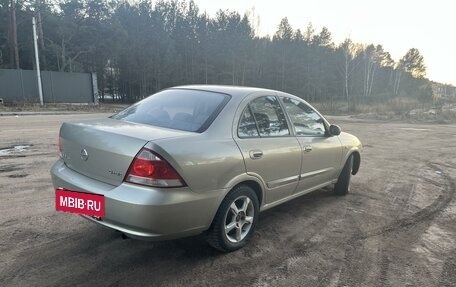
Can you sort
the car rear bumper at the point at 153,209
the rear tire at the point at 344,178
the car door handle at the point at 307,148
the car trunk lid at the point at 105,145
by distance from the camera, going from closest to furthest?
the car rear bumper at the point at 153,209 → the car trunk lid at the point at 105,145 → the car door handle at the point at 307,148 → the rear tire at the point at 344,178

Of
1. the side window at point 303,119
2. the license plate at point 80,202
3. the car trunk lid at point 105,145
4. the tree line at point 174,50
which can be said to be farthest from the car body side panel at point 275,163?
the tree line at point 174,50

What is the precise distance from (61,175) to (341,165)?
3744 millimetres

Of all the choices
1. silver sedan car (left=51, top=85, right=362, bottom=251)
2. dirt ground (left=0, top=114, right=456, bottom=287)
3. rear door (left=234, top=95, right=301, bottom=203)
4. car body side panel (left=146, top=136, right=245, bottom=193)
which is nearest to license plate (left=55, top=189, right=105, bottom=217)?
silver sedan car (left=51, top=85, right=362, bottom=251)

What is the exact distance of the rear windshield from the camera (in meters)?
3.47

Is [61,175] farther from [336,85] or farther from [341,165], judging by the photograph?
[336,85]

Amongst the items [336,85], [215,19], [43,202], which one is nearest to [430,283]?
[43,202]

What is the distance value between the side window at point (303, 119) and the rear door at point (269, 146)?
0.63 ft

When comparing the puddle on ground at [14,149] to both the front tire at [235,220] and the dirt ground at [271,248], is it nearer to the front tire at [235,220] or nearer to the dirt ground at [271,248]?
the dirt ground at [271,248]

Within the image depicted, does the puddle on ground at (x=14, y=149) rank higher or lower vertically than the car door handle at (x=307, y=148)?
lower

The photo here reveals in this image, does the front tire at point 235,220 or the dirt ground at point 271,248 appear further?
the front tire at point 235,220

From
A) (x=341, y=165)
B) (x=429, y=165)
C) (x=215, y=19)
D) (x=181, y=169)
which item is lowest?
(x=429, y=165)

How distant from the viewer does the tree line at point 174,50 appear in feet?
132

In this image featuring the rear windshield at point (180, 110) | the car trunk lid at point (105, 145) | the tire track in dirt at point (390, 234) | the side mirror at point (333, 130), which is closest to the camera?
the car trunk lid at point (105, 145)

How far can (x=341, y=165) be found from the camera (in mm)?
5375
